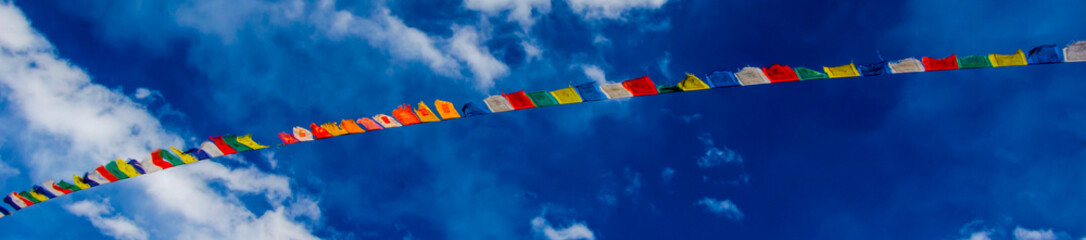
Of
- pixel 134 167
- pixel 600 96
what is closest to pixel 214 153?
pixel 134 167

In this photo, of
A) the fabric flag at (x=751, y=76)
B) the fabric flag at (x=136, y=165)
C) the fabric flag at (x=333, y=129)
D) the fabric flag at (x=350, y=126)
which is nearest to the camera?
the fabric flag at (x=751, y=76)

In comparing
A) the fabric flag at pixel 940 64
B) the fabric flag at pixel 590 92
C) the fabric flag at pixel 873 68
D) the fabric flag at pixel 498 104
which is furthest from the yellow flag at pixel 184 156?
the fabric flag at pixel 940 64

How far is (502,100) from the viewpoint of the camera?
15406 millimetres

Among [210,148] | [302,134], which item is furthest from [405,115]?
[210,148]

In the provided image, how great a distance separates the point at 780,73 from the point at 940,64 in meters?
4.64

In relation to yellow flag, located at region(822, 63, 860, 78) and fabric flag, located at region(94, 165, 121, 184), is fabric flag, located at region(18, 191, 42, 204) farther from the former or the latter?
yellow flag, located at region(822, 63, 860, 78)

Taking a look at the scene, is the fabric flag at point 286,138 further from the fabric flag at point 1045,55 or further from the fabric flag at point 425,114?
the fabric flag at point 1045,55

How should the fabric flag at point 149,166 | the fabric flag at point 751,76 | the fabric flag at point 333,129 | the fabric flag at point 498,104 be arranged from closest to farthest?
1. the fabric flag at point 751,76
2. the fabric flag at point 498,104
3. the fabric flag at point 333,129
4. the fabric flag at point 149,166

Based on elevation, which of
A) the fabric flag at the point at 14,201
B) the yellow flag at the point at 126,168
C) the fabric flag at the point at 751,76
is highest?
the fabric flag at the point at 14,201

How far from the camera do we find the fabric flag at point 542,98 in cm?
1494

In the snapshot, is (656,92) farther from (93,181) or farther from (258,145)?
(93,181)

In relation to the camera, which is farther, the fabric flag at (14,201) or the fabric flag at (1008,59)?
the fabric flag at (14,201)

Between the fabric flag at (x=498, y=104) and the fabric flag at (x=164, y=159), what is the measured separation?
1175 centimetres

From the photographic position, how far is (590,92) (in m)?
14.7
